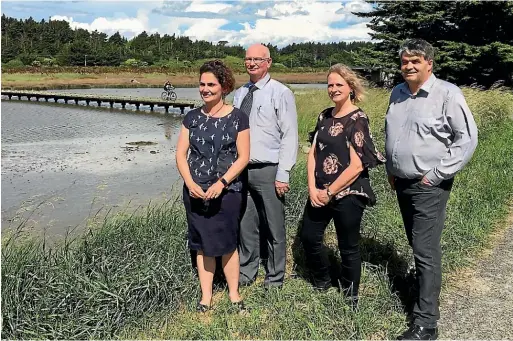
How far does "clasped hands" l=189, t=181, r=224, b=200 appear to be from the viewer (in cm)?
313

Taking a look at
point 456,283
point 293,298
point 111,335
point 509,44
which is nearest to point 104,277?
point 111,335

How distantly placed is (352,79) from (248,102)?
75 centimetres

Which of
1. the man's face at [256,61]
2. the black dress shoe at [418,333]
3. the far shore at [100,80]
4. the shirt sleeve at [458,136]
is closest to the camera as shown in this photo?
the shirt sleeve at [458,136]

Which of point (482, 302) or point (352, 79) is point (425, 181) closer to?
point (352, 79)

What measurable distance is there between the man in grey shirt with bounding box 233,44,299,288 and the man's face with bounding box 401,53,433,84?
0.84m

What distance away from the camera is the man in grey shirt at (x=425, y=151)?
2.85m

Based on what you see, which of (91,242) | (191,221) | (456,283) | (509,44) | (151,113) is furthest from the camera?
(151,113)

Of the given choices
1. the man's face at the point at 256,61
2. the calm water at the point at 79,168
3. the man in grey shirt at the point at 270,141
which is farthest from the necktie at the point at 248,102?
the calm water at the point at 79,168

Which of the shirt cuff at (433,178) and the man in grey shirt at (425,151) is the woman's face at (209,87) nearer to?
the man in grey shirt at (425,151)

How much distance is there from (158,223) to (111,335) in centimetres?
178

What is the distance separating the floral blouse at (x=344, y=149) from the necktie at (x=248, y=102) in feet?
1.80

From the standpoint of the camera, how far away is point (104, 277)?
340cm

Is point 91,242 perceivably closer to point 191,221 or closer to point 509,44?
point 191,221

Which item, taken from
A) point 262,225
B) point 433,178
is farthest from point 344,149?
point 262,225
